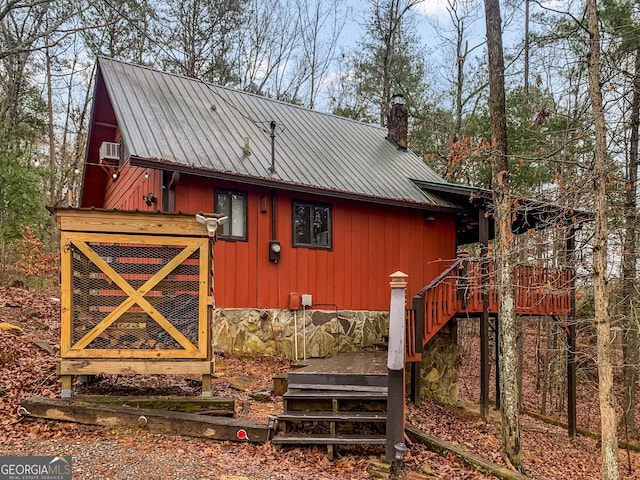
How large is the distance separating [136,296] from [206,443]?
1.65 metres

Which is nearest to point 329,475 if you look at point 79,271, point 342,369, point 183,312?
point 342,369

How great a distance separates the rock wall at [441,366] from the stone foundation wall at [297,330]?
129 cm

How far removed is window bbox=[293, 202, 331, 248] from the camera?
29.4ft

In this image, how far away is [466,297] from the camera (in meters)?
8.60

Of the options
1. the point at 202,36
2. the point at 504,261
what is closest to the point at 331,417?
the point at 504,261

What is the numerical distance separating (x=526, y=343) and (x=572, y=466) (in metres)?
11.4

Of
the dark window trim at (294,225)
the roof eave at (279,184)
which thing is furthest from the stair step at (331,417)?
the dark window trim at (294,225)

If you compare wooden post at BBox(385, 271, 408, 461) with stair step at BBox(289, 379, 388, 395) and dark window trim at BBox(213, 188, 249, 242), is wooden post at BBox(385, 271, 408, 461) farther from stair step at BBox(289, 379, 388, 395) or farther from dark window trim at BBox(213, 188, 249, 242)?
dark window trim at BBox(213, 188, 249, 242)

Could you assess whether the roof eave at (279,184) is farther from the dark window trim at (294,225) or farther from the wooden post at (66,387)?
the wooden post at (66,387)

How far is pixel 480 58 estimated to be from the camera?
18766 millimetres

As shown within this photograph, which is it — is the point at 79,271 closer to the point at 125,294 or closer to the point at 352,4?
the point at 125,294

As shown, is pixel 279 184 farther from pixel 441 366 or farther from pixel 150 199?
pixel 441 366

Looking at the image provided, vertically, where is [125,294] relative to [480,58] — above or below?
below

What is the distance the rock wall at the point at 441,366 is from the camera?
10.2 meters
